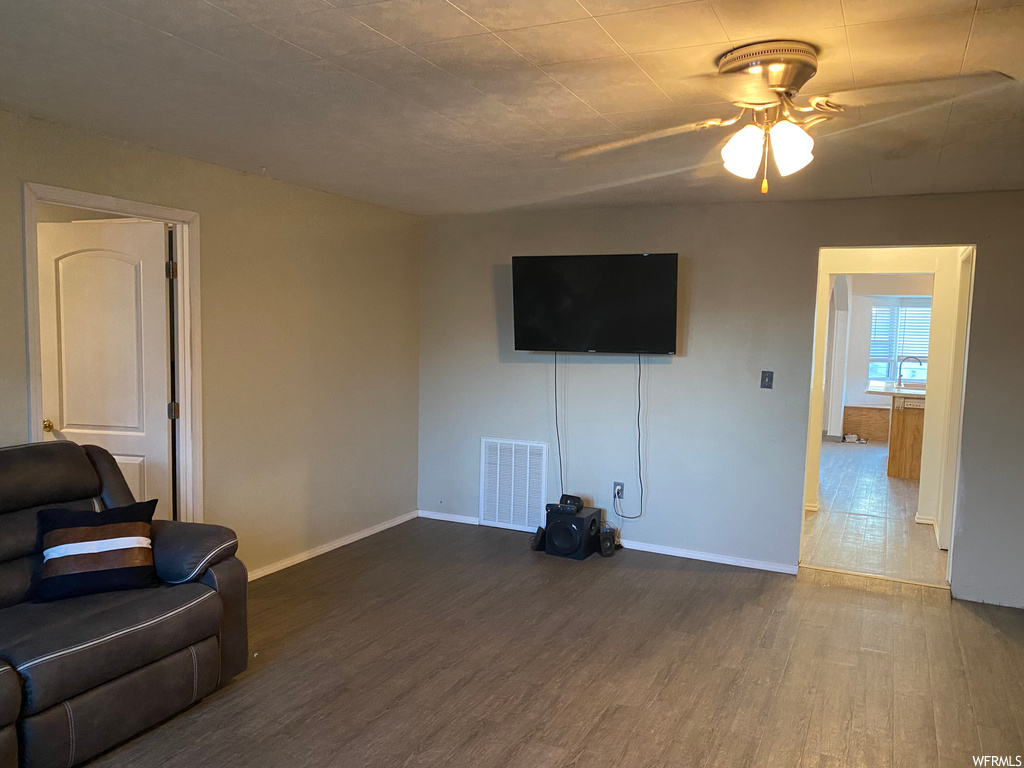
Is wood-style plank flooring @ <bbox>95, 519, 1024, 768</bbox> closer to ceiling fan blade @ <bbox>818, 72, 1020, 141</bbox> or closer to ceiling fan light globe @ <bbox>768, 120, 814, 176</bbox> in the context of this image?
ceiling fan light globe @ <bbox>768, 120, 814, 176</bbox>

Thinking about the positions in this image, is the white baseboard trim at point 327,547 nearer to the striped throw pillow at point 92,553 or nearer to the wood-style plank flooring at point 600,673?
the wood-style plank flooring at point 600,673

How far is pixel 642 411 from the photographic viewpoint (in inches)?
197

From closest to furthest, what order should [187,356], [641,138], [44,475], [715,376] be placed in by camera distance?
[44,475] < [641,138] < [187,356] < [715,376]

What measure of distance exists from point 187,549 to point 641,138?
2522 millimetres

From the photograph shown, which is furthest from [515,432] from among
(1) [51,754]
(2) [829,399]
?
(2) [829,399]

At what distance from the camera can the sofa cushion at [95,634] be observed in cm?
229

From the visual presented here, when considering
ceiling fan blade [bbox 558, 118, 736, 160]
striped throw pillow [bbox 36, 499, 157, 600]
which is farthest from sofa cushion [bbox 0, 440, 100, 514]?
ceiling fan blade [bbox 558, 118, 736, 160]

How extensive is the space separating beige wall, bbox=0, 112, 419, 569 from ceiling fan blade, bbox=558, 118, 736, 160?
6.02 ft

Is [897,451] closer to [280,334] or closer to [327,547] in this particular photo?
[327,547]

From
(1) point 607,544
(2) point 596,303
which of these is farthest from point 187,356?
(1) point 607,544

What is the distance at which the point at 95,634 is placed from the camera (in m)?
2.45

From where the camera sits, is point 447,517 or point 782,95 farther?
point 447,517

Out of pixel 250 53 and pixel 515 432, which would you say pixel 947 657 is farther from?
pixel 250 53

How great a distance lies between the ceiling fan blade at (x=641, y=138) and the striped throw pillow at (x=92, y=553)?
8.16 feet
